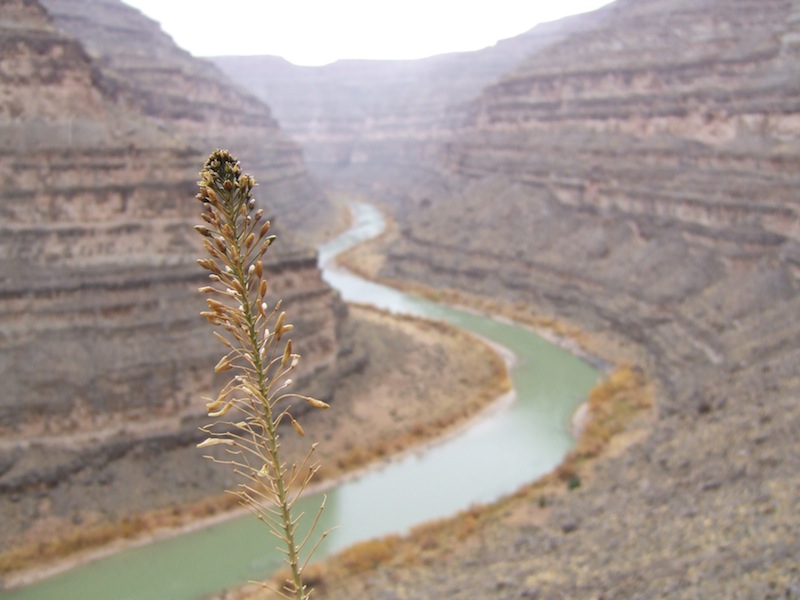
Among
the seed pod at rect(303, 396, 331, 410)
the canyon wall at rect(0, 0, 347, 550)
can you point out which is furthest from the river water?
the seed pod at rect(303, 396, 331, 410)

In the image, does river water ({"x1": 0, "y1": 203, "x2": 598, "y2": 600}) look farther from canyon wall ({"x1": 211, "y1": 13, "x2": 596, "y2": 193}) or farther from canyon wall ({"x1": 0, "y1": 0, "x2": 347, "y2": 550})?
canyon wall ({"x1": 211, "y1": 13, "x2": 596, "y2": 193})

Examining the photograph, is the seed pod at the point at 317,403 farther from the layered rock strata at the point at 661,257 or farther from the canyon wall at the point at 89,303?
the canyon wall at the point at 89,303

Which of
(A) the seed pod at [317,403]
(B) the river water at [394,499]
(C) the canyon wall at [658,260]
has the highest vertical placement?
(A) the seed pod at [317,403]


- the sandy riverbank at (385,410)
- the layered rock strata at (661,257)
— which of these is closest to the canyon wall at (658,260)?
the layered rock strata at (661,257)

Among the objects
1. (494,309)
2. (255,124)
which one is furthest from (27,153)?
(255,124)

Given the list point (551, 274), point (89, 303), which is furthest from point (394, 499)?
point (551, 274)

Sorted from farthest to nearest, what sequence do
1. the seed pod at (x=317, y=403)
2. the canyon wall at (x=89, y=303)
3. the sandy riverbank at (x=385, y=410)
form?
the canyon wall at (x=89, y=303)
the sandy riverbank at (x=385, y=410)
the seed pod at (x=317, y=403)
